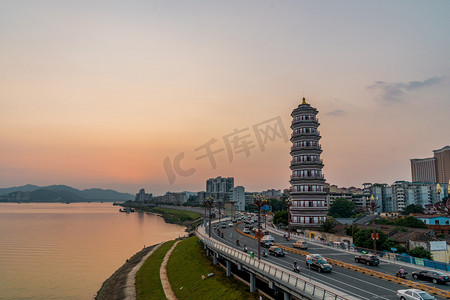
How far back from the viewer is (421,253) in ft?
176

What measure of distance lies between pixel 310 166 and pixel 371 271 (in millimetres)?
52908

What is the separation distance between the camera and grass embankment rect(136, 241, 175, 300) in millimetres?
51763

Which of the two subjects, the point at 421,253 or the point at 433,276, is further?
the point at 421,253

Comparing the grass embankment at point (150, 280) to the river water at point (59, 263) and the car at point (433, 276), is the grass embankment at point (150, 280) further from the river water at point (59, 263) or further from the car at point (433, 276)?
the car at point (433, 276)

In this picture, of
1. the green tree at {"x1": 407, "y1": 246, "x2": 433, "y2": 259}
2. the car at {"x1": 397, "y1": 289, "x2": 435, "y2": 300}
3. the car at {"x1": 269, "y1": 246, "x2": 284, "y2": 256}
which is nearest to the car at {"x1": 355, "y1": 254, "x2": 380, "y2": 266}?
the car at {"x1": 269, "y1": 246, "x2": 284, "y2": 256}

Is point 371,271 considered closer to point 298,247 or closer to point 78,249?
point 298,247

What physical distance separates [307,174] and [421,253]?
134 feet


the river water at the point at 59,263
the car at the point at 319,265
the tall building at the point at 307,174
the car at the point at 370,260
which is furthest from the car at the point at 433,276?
the tall building at the point at 307,174

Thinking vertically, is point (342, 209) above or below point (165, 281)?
above

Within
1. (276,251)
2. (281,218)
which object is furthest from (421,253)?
(281,218)

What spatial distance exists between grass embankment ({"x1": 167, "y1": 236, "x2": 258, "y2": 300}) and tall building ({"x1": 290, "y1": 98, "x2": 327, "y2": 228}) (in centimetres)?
3243

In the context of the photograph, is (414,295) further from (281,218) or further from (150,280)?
(281,218)

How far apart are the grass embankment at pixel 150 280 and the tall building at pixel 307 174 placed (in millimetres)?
39577

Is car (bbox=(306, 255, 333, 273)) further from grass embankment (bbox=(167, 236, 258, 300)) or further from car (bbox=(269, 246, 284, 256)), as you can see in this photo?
grass embankment (bbox=(167, 236, 258, 300))
